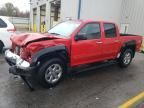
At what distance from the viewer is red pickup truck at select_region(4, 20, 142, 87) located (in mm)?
4781

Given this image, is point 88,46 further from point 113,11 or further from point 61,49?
point 113,11

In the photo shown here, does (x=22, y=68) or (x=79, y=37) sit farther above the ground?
(x=79, y=37)

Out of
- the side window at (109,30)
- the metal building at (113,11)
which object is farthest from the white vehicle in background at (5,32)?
the metal building at (113,11)

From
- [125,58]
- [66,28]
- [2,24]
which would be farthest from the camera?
[2,24]

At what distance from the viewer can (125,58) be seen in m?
7.51

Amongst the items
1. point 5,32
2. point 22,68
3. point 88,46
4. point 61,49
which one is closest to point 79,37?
point 88,46

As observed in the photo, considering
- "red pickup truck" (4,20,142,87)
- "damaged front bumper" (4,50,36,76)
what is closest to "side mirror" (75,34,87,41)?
"red pickup truck" (4,20,142,87)

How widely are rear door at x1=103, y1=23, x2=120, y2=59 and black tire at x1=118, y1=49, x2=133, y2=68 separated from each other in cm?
45

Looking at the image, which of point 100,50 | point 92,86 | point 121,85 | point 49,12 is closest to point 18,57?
point 92,86

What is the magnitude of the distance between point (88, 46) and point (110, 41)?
1124 millimetres

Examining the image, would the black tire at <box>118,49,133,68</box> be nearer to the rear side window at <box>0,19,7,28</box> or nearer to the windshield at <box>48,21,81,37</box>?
the windshield at <box>48,21,81,37</box>

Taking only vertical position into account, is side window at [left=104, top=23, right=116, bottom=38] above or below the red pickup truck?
above

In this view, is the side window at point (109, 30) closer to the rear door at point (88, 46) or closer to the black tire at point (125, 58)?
the rear door at point (88, 46)

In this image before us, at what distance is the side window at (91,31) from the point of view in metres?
5.83
